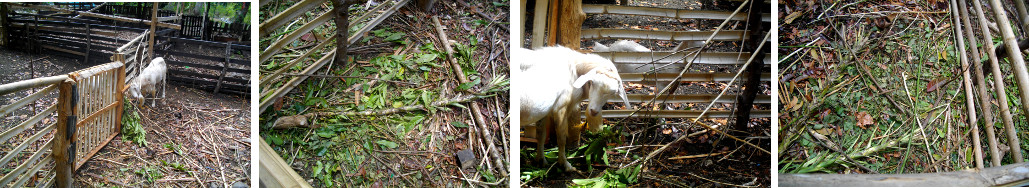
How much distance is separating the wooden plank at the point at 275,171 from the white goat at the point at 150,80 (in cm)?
30

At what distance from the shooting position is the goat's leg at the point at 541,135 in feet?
5.15

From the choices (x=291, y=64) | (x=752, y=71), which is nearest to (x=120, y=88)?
(x=291, y=64)

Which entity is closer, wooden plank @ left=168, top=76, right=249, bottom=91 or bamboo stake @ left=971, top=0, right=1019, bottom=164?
wooden plank @ left=168, top=76, right=249, bottom=91

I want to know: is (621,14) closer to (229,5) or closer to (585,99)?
(585,99)

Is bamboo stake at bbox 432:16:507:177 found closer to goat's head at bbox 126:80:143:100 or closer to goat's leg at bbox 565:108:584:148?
goat's leg at bbox 565:108:584:148

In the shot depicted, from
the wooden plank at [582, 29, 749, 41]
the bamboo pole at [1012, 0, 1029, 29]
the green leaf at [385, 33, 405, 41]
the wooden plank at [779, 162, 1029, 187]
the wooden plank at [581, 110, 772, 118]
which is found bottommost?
the wooden plank at [779, 162, 1029, 187]

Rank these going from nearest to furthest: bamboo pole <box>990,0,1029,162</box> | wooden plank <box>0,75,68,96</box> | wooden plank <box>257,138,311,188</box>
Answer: wooden plank <box>0,75,68,96</box> < wooden plank <box>257,138,311,188</box> < bamboo pole <box>990,0,1029,162</box>

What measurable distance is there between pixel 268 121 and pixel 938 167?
2.07 m

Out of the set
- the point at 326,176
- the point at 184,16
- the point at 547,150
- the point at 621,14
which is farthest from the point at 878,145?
the point at 184,16

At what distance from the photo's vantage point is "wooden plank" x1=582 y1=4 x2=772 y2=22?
59.2 inches

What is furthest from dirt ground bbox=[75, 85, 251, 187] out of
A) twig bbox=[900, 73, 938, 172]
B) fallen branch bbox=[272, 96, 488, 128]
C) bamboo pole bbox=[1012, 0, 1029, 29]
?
bamboo pole bbox=[1012, 0, 1029, 29]

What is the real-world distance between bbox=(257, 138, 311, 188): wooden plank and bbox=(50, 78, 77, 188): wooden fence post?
496mm

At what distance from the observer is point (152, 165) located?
5.10 ft

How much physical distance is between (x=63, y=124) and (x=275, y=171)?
0.58 meters
